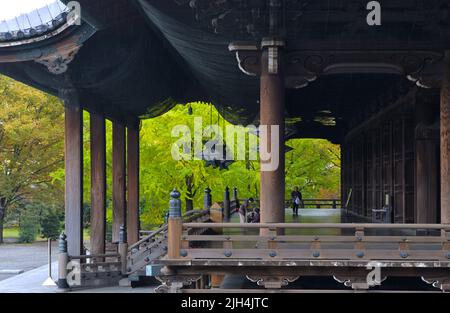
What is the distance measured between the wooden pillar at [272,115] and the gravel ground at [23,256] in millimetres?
18187

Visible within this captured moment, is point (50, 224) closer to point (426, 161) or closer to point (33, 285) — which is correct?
point (33, 285)

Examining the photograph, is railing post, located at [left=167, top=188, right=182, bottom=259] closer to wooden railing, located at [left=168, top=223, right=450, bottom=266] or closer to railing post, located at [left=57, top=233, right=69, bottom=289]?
wooden railing, located at [left=168, top=223, right=450, bottom=266]

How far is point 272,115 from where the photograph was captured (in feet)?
36.6

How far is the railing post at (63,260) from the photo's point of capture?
16.5 m

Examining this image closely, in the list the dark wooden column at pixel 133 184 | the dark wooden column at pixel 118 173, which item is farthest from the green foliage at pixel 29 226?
the dark wooden column at pixel 118 173

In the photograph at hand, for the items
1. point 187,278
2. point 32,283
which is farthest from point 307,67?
point 32,283

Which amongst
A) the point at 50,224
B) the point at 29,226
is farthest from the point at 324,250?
the point at 29,226

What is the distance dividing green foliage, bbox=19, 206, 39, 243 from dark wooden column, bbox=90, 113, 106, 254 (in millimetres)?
27977

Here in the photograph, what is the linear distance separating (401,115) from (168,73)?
7.19 m

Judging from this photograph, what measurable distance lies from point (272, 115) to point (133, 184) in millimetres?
11731

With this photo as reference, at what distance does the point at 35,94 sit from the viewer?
131 ft

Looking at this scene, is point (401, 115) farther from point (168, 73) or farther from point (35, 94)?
point (35, 94)

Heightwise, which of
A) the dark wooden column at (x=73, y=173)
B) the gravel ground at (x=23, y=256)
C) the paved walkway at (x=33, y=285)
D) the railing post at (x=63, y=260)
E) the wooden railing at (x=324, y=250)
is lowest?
the gravel ground at (x=23, y=256)

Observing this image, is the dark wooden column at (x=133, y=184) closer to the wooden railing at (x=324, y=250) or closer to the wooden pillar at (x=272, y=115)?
the wooden pillar at (x=272, y=115)
